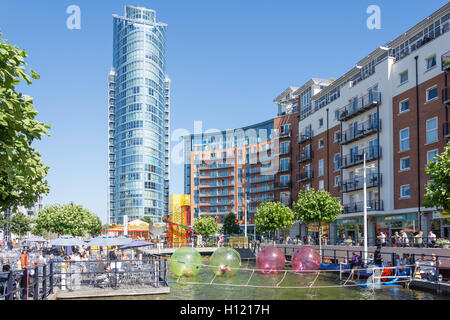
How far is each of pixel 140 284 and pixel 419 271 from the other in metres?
14.1

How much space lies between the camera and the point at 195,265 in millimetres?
26750

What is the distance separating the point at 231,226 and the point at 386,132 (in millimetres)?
62167

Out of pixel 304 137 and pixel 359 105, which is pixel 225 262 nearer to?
pixel 359 105

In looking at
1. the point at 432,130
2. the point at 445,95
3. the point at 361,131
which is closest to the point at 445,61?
the point at 445,95

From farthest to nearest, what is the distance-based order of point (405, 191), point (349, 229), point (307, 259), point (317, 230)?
1. point (317, 230)
2. point (349, 229)
3. point (405, 191)
4. point (307, 259)

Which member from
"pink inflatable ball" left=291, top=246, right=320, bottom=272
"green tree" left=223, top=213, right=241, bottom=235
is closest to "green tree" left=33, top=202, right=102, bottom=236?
"pink inflatable ball" left=291, top=246, right=320, bottom=272

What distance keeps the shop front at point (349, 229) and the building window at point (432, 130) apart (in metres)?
13.2

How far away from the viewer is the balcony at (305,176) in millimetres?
58656

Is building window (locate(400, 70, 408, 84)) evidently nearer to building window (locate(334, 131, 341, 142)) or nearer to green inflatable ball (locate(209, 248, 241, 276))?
building window (locate(334, 131, 341, 142))

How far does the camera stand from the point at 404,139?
1559 inches

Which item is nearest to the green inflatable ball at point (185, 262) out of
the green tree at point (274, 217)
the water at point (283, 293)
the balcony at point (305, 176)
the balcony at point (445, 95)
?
the water at point (283, 293)

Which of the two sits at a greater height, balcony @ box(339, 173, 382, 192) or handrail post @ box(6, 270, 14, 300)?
balcony @ box(339, 173, 382, 192)

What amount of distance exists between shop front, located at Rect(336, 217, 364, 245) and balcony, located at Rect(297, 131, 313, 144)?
1274cm

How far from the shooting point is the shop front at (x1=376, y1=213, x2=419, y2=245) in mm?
37812
